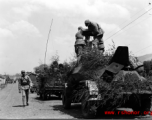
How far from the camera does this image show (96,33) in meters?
11.3

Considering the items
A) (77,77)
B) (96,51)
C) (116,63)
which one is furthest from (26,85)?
(116,63)

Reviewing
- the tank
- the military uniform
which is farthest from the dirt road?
the military uniform

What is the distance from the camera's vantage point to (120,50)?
799 cm

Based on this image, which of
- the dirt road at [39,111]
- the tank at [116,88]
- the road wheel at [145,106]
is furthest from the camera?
the dirt road at [39,111]

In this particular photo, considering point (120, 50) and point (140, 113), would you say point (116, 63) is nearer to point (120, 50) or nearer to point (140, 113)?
point (120, 50)

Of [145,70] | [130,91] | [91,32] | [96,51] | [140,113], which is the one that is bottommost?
[140,113]

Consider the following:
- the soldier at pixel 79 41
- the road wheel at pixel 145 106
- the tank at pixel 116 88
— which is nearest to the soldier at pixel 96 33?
the soldier at pixel 79 41

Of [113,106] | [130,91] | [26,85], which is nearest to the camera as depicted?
[130,91]

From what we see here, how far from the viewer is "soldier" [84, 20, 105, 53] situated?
11072mm

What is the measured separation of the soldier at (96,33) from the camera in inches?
436

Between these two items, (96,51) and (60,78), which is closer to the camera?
(96,51)

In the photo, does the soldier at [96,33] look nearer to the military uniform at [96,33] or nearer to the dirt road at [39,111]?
the military uniform at [96,33]

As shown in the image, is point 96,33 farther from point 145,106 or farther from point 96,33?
point 145,106

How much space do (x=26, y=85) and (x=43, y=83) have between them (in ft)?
14.4
